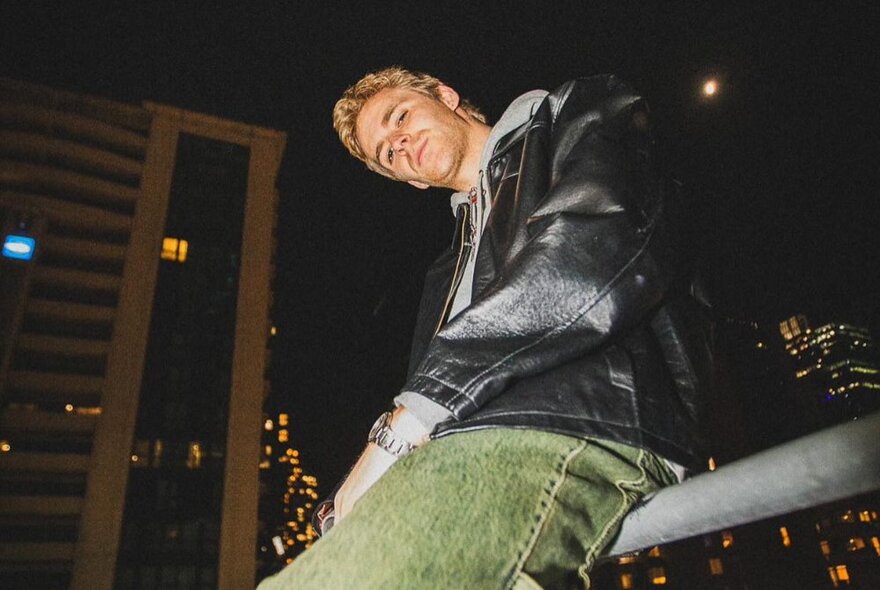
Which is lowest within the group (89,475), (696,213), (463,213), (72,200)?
(696,213)

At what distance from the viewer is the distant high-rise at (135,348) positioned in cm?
3175

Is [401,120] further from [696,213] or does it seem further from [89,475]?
[89,475]

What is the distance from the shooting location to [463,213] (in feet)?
8.20

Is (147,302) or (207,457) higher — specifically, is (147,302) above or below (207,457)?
above

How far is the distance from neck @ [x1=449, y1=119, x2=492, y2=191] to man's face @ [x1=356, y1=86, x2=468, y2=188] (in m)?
0.02

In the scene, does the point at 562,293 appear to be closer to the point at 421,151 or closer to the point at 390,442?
the point at 390,442

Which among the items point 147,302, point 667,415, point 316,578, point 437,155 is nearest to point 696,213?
point 667,415

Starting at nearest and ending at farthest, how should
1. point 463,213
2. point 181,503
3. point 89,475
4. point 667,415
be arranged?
point 667,415, point 463,213, point 89,475, point 181,503

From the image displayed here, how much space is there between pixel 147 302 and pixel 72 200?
10.2m

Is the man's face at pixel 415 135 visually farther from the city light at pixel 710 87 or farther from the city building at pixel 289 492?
the city building at pixel 289 492

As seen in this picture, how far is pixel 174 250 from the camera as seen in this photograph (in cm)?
3869

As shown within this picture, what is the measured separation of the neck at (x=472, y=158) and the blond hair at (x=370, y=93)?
0.30 metres

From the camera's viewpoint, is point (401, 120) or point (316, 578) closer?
point (316, 578)

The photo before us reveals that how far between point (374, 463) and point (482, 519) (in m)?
0.38
